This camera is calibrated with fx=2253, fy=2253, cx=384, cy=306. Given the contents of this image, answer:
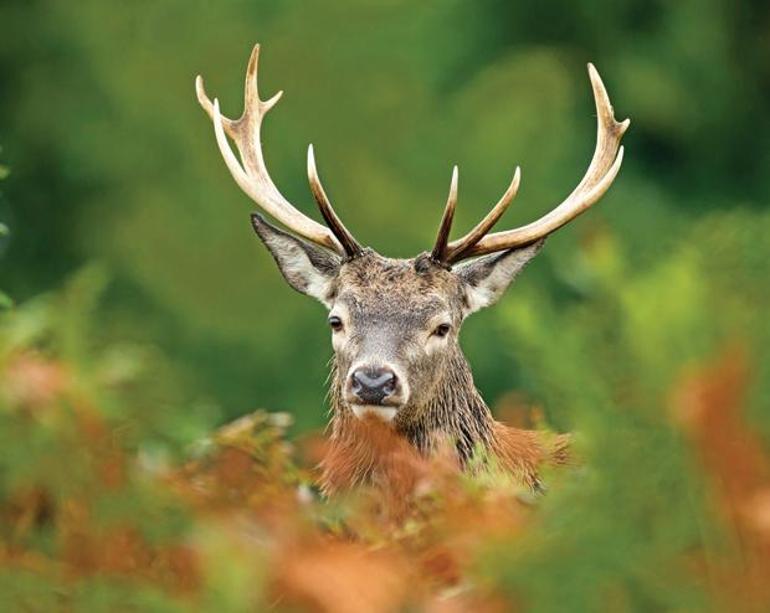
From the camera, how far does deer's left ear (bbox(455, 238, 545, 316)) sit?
7977 mm

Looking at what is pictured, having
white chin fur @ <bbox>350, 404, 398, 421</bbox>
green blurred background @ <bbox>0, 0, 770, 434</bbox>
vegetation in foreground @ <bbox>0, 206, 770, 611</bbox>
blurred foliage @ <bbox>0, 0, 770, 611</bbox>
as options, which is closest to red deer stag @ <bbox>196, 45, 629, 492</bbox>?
white chin fur @ <bbox>350, 404, 398, 421</bbox>

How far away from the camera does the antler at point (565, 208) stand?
7699 mm

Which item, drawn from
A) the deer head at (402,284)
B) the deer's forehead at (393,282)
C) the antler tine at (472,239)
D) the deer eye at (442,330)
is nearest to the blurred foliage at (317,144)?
the deer head at (402,284)

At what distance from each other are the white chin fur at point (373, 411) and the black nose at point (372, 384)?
0.7 inches

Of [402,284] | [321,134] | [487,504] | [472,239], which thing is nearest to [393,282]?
[402,284]

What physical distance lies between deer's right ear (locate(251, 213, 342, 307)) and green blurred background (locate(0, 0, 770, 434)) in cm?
1074

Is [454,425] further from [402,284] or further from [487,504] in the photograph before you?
[487,504]

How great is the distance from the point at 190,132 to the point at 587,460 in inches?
808

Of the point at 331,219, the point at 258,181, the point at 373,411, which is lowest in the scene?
the point at 373,411

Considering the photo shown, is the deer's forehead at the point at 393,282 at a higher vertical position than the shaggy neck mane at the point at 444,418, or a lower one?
higher

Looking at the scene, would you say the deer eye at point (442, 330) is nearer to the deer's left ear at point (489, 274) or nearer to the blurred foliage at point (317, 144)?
the deer's left ear at point (489, 274)

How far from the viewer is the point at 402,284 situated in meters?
7.54

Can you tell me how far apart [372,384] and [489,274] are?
130 cm

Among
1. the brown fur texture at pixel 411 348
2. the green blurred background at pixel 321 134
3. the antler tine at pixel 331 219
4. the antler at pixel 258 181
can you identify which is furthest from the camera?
the green blurred background at pixel 321 134
